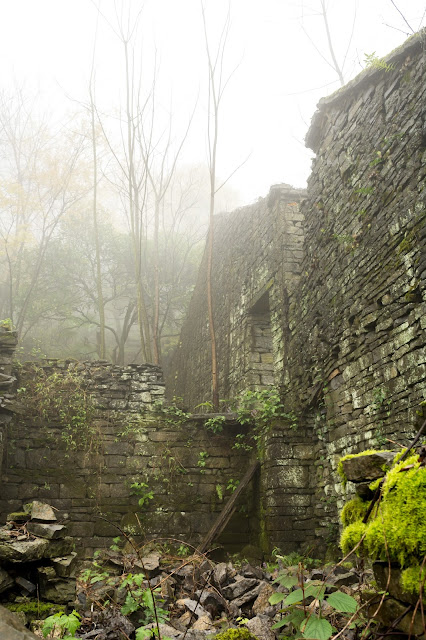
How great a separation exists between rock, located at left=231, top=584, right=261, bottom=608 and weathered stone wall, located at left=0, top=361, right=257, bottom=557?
2220 millimetres

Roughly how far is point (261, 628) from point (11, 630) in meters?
1.88

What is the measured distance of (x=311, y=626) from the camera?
2.04 m

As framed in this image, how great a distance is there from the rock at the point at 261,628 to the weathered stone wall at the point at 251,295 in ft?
14.8

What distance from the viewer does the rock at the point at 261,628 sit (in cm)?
333

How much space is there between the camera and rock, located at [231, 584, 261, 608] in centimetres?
425

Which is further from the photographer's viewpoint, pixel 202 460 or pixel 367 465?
pixel 202 460

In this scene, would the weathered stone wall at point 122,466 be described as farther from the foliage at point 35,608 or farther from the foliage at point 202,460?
the foliage at point 35,608

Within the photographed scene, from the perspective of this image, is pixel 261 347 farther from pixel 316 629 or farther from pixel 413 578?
pixel 413 578

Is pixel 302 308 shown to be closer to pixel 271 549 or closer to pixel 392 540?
pixel 271 549

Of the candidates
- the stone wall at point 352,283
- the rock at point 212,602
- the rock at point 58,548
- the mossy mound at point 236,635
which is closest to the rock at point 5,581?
the rock at point 58,548

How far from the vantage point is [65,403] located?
7.17 metres

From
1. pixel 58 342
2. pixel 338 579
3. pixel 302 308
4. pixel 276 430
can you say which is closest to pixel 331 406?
pixel 276 430

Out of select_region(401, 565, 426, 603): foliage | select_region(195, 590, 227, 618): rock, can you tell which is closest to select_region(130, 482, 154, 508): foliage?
select_region(195, 590, 227, 618): rock

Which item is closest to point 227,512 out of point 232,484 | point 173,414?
point 232,484
